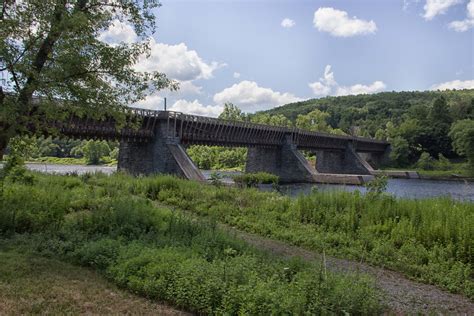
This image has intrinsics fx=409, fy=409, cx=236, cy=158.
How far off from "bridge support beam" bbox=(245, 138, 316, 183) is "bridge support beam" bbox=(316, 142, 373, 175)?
67.4ft

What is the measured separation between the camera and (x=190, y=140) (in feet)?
161

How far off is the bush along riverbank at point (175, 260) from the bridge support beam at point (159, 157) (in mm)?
26629

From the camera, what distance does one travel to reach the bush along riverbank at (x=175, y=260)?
19.5 ft

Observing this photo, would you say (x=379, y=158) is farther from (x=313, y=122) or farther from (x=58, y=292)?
(x=58, y=292)

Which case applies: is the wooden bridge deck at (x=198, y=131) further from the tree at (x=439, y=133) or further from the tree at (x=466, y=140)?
the tree at (x=439, y=133)

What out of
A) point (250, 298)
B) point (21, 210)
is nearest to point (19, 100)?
point (21, 210)

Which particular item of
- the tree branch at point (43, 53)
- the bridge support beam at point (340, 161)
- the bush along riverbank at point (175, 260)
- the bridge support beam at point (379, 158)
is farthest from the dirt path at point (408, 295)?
the bridge support beam at point (379, 158)

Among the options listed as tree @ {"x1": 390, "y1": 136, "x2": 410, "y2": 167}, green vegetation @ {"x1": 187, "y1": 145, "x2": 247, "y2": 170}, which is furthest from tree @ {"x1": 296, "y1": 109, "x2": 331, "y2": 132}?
green vegetation @ {"x1": 187, "y1": 145, "x2": 247, "y2": 170}

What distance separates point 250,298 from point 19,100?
8219 millimetres

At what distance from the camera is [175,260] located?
7371 millimetres

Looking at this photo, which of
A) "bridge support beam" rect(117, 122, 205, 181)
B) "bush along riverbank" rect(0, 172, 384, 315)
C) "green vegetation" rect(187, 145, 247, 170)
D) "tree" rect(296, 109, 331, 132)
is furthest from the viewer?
"tree" rect(296, 109, 331, 132)

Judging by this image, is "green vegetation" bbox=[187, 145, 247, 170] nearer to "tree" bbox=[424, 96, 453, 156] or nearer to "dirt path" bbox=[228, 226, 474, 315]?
"tree" bbox=[424, 96, 453, 156]

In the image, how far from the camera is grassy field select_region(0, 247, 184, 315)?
5945mm

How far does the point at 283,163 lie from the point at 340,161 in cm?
2580
